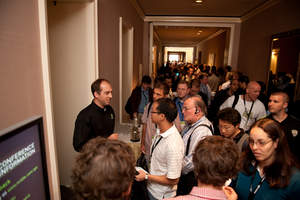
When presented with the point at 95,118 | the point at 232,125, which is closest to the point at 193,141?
the point at 232,125

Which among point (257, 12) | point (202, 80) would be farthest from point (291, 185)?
point (257, 12)

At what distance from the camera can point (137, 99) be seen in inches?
157

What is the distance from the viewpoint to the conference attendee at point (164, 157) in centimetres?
149

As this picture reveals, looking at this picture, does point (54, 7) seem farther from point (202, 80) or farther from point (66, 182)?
point (202, 80)

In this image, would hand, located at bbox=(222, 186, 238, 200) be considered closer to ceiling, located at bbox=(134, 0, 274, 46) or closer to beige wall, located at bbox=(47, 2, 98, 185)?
beige wall, located at bbox=(47, 2, 98, 185)

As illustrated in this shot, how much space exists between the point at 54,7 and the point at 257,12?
520 centimetres

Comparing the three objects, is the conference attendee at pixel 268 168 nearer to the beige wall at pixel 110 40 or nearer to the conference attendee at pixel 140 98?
the beige wall at pixel 110 40

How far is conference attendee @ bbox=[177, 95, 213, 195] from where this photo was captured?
179cm

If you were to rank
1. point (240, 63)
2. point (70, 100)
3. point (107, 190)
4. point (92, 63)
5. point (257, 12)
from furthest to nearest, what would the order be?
point (240, 63) → point (257, 12) → point (70, 100) → point (92, 63) → point (107, 190)

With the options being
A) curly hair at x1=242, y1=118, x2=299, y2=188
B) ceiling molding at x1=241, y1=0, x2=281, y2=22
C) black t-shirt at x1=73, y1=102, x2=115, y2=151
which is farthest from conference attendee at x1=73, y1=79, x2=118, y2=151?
ceiling molding at x1=241, y1=0, x2=281, y2=22

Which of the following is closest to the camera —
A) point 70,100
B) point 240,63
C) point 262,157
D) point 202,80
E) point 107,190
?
point 107,190

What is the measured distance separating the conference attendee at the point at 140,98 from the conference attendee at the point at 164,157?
88.8 inches

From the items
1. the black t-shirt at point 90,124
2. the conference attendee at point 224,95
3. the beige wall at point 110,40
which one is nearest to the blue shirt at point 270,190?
the black t-shirt at point 90,124

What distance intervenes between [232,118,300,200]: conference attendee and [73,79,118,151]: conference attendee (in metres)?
1.15
